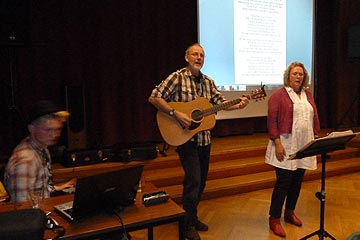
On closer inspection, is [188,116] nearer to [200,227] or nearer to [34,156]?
[200,227]

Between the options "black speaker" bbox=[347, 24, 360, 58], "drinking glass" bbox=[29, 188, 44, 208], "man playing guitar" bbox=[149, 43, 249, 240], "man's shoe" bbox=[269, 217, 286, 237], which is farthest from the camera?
"black speaker" bbox=[347, 24, 360, 58]

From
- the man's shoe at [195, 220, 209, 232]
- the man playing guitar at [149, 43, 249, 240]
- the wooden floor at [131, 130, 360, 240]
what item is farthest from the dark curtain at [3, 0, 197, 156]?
the man's shoe at [195, 220, 209, 232]

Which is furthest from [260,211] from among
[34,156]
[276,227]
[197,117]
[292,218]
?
[34,156]

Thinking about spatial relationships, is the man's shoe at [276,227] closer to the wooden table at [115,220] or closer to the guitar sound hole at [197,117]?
the guitar sound hole at [197,117]

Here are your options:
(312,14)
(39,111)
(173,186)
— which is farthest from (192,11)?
(39,111)

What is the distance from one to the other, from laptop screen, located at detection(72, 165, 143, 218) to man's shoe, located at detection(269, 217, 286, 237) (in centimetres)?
175

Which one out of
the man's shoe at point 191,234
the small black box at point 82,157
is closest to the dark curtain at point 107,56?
the small black box at point 82,157

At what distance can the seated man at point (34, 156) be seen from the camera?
5.72 feet

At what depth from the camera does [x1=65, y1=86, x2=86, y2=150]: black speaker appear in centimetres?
405

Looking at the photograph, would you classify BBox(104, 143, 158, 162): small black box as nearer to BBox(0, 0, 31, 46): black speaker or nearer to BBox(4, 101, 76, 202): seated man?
BBox(0, 0, 31, 46): black speaker

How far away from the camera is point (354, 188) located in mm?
4383

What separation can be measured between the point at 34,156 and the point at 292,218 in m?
2.36

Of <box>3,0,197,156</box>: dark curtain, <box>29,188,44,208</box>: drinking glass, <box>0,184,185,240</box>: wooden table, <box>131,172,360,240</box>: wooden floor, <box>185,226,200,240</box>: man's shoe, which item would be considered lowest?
<box>131,172,360,240</box>: wooden floor

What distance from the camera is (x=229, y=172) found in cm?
448
